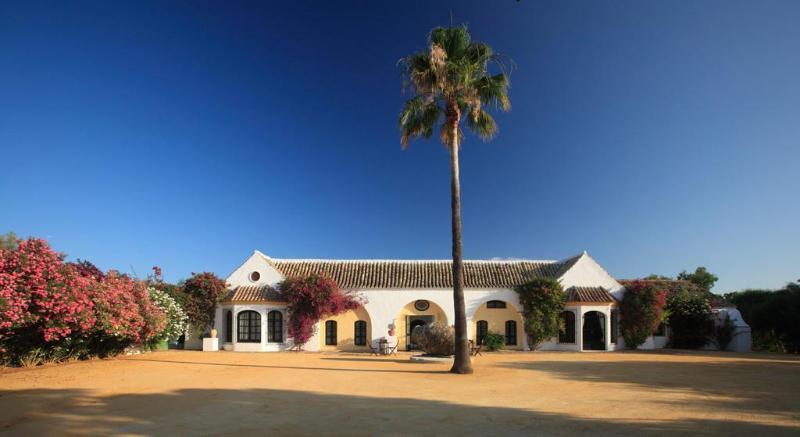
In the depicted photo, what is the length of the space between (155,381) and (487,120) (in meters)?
13.3

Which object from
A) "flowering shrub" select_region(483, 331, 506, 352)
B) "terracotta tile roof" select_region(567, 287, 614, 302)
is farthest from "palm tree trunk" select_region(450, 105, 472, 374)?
"terracotta tile roof" select_region(567, 287, 614, 302)

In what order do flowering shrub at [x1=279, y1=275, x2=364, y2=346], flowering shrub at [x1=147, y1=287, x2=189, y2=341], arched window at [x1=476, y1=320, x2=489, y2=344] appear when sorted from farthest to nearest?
arched window at [x1=476, y1=320, x2=489, y2=344]
flowering shrub at [x1=279, y1=275, x2=364, y2=346]
flowering shrub at [x1=147, y1=287, x2=189, y2=341]

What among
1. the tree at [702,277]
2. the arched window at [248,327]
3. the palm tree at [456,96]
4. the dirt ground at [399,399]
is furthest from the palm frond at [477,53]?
the tree at [702,277]

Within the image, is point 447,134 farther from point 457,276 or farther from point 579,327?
point 579,327

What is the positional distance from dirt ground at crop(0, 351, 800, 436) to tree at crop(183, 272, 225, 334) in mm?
8782

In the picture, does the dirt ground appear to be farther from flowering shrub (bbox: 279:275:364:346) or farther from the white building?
the white building

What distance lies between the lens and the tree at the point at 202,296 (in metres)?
28.8

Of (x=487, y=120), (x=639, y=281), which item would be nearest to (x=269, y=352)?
(x=487, y=120)

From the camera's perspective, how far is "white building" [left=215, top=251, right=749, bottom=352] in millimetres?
28234

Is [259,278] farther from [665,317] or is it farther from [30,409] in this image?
[665,317]

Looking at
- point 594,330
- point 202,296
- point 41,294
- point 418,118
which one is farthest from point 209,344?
point 594,330

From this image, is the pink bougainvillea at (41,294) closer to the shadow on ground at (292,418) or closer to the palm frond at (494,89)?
the shadow on ground at (292,418)

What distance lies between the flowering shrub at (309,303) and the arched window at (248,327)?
185 cm

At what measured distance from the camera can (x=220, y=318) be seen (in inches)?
1142
